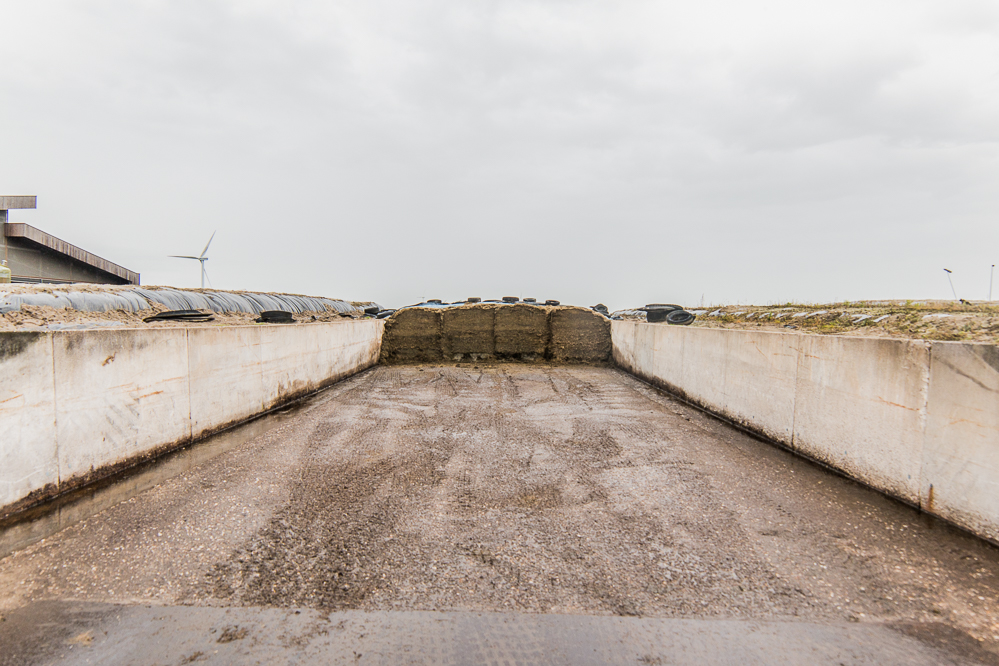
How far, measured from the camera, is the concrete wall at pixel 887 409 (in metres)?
3.17

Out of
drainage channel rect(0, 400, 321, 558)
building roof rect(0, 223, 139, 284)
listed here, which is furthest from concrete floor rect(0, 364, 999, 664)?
building roof rect(0, 223, 139, 284)

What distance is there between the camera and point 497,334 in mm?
15266

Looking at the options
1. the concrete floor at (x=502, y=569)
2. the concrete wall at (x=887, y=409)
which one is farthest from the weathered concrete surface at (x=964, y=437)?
the concrete floor at (x=502, y=569)

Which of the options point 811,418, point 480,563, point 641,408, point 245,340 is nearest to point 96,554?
point 480,563

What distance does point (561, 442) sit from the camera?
564cm

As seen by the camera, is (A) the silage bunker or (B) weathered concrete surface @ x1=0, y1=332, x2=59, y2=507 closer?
(B) weathered concrete surface @ x1=0, y1=332, x2=59, y2=507

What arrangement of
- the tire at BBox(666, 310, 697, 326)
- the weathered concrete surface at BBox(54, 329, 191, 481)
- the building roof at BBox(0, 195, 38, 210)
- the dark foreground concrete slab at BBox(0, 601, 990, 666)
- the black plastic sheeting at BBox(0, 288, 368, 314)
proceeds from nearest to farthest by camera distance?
the dark foreground concrete slab at BBox(0, 601, 990, 666)
the weathered concrete surface at BBox(54, 329, 191, 481)
the black plastic sheeting at BBox(0, 288, 368, 314)
the tire at BBox(666, 310, 697, 326)
the building roof at BBox(0, 195, 38, 210)

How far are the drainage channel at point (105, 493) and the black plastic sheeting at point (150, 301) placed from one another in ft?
17.0

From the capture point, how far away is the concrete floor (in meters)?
2.25

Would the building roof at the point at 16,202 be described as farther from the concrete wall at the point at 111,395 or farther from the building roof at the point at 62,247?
the concrete wall at the point at 111,395

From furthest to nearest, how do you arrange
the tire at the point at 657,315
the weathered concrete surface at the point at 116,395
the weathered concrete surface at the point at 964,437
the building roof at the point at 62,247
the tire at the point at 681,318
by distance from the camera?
the building roof at the point at 62,247 < the tire at the point at 657,315 < the tire at the point at 681,318 < the weathered concrete surface at the point at 116,395 < the weathered concrete surface at the point at 964,437

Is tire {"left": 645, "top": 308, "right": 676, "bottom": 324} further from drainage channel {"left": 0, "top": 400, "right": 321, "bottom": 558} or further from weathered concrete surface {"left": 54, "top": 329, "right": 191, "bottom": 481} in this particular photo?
weathered concrete surface {"left": 54, "top": 329, "right": 191, "bottom": 481}

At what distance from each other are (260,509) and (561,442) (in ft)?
10.9

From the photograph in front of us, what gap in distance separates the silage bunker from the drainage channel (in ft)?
29.1
